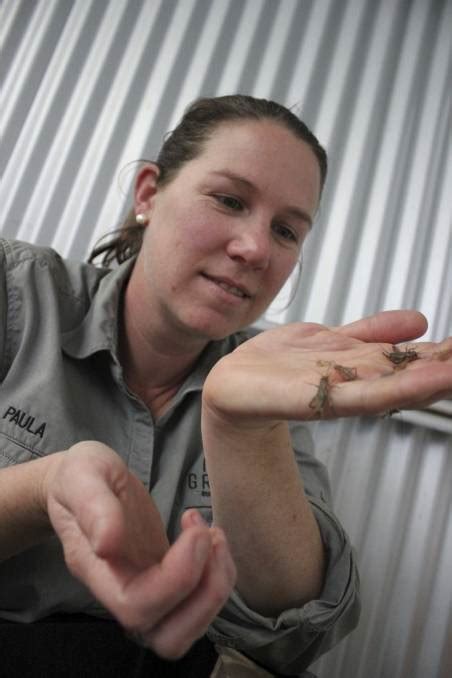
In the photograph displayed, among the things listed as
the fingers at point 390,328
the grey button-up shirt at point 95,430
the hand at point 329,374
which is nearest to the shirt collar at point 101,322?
the grey button-up shirt at point 95,430

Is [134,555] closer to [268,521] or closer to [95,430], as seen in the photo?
[268,521]

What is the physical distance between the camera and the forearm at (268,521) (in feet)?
2.37

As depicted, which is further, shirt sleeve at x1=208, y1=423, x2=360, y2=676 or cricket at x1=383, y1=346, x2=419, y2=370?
shirt sleeve at x1=208, y1=423, x2=360, y2=676

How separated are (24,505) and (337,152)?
49.4 inches

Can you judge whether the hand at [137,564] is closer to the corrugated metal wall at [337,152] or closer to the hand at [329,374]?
the hand at [329,374]

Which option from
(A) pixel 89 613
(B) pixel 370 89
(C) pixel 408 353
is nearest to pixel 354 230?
(B) pixel 370 89

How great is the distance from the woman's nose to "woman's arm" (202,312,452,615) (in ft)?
1.00

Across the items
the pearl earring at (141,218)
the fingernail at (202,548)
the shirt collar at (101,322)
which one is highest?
the pearl earring at (141,218)

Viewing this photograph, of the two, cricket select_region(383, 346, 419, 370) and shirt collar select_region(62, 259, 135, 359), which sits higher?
cricket select_region(383, 346, 419, 370)

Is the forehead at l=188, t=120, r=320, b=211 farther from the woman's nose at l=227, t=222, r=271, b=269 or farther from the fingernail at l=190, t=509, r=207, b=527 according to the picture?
the fingernail at l=190, t=509, r=207, b=527

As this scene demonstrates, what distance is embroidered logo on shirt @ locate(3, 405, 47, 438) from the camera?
0.81 metres

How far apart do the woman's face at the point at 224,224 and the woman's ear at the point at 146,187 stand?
0.11 metres

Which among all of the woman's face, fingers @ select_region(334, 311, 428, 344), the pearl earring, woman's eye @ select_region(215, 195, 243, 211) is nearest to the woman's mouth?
the woman's face

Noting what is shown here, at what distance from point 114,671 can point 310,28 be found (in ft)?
5.39
